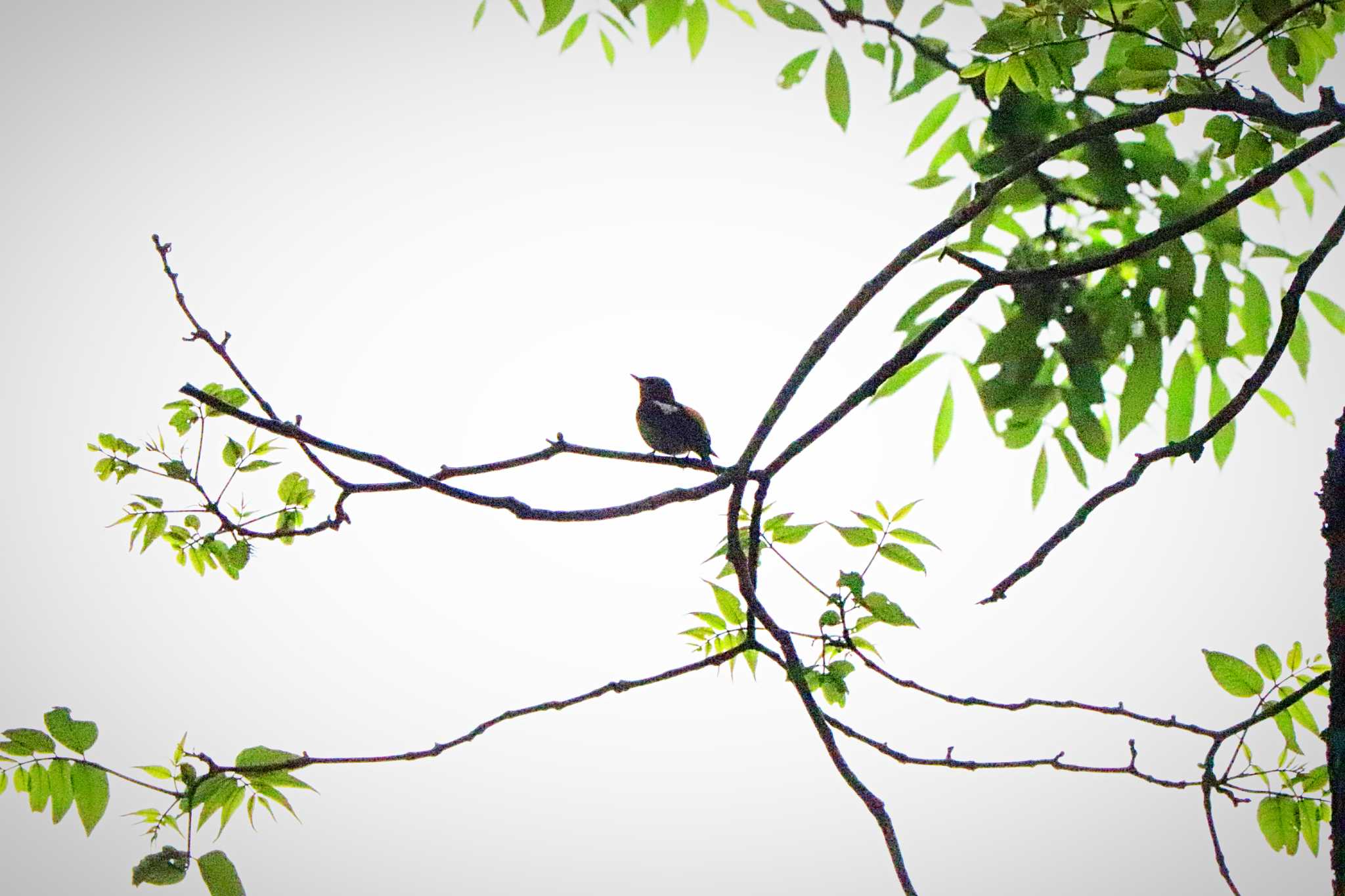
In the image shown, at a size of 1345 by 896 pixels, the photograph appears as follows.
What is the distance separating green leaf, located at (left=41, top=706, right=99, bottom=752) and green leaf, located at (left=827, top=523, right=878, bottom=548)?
45.7 inches

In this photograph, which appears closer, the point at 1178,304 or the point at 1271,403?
the point at 1178,304

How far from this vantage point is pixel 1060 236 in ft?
5.91

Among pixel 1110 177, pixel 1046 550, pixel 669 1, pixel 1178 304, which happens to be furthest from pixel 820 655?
pixel 669 1

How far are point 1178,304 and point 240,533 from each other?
183 cm

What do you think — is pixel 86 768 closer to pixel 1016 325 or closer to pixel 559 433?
pixel 559 433

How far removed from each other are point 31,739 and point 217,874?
12.7 inches

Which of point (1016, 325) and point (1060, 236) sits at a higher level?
point (1060, 236)

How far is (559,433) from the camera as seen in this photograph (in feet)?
3.61

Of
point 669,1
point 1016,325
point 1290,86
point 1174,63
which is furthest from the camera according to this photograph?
point 1016,325

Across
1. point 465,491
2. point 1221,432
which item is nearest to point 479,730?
point 465,491

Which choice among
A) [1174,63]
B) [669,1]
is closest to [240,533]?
[669,1]

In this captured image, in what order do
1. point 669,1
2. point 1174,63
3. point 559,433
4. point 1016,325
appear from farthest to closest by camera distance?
point 1016,325 < point 669,1 < point 1174,63 < point 559,433

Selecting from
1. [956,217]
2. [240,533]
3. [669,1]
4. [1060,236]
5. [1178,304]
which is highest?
[669,1]

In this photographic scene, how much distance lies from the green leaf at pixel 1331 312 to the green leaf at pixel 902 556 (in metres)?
1.00
